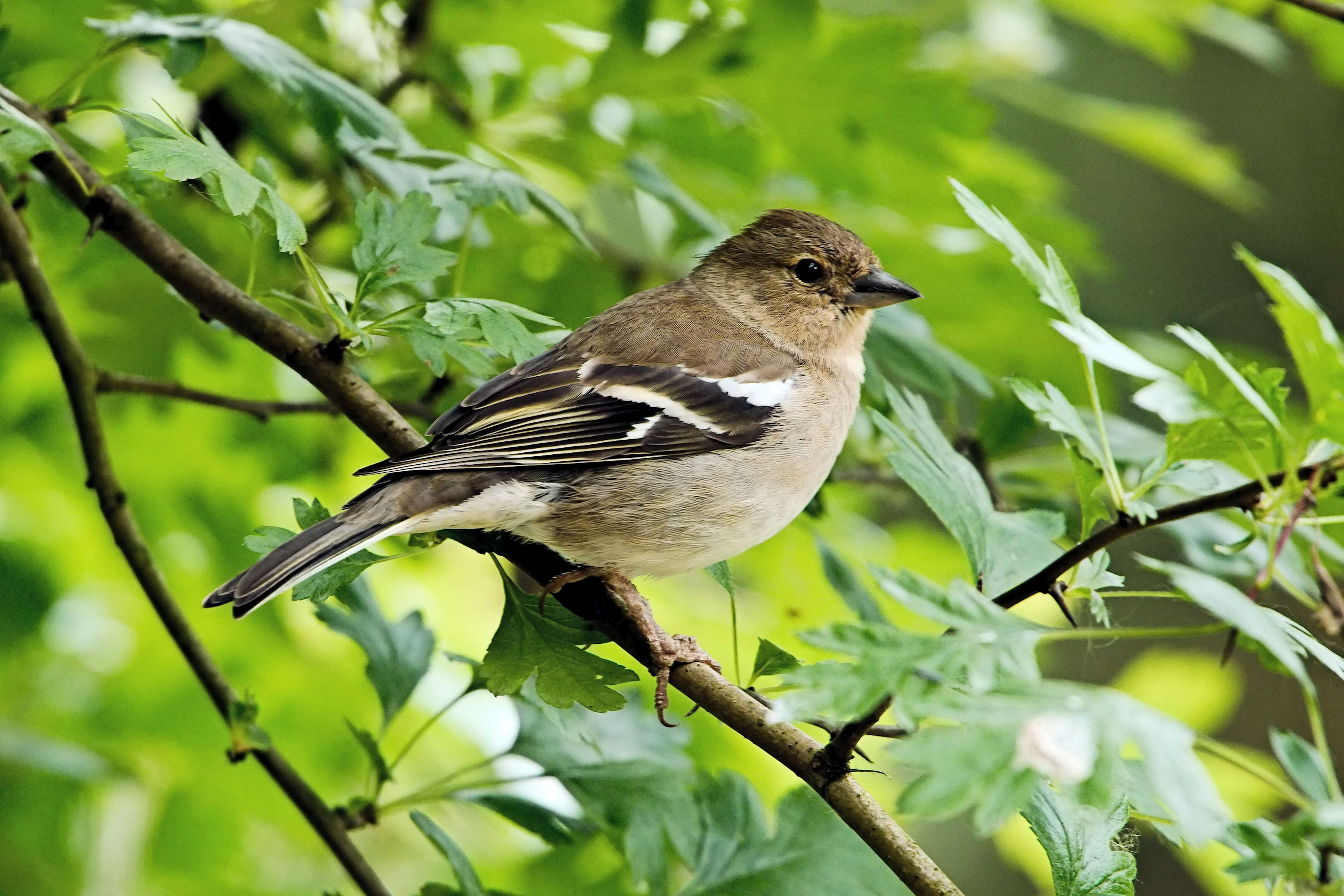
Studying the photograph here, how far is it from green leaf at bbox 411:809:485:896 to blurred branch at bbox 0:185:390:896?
11.4 inches

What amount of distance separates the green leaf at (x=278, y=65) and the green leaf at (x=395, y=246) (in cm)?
42

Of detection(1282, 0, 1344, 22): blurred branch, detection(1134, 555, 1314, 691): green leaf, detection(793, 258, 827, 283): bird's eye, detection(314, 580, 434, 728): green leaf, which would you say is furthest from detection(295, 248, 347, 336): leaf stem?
detection(1282, 0, 1344, 22): blurred branch

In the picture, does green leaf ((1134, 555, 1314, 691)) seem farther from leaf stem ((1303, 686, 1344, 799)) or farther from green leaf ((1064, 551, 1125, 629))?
green leaf ((1064, 551, 1125, 629))

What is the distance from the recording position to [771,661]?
2080mm

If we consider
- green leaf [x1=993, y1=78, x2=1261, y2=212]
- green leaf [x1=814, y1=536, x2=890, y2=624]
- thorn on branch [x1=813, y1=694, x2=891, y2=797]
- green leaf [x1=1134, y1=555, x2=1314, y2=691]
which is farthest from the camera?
green leaf [x1=993, y1=78, x2=1261, y2=212]

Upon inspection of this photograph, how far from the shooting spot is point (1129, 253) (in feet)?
35.6

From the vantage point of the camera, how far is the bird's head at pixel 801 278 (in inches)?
139

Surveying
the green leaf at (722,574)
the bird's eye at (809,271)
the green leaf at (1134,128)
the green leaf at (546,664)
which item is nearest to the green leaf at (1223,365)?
the green leaf at (546,664)

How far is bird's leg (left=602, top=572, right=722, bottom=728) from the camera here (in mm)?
2330

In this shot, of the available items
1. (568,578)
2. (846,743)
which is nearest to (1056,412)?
(846,743)

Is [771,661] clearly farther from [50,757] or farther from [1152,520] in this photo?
[50,757]

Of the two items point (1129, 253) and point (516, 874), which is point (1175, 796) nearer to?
point (516, 874)

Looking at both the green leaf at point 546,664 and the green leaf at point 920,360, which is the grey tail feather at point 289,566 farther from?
the green leaf at point 920,360

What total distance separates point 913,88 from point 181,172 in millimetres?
1972
